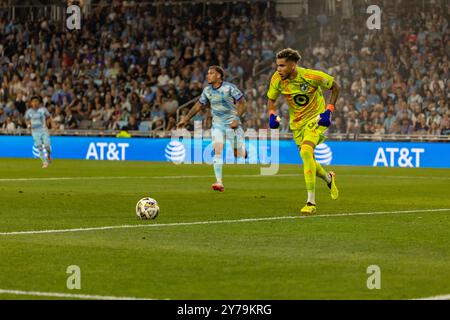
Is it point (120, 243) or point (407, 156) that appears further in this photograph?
point (407, 156)

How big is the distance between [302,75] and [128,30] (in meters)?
28.3

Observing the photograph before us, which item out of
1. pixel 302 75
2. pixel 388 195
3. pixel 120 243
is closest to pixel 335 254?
pixel 120 243

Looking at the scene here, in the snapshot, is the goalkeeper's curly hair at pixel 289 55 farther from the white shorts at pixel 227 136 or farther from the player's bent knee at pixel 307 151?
the white shorts at pixel 227 136

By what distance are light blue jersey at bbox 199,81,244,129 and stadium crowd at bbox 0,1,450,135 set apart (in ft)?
41.0

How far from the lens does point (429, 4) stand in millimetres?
37875

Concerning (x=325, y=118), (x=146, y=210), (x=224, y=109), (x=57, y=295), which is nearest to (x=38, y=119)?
(x=224, y=109)

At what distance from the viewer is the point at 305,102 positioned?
54.1 ft

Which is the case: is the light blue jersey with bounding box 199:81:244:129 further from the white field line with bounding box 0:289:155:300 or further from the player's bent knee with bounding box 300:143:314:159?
the white field line with bounding box 0:289:155:300

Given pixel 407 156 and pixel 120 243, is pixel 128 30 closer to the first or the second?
pixel 407 156

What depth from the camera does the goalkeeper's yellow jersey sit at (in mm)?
16297

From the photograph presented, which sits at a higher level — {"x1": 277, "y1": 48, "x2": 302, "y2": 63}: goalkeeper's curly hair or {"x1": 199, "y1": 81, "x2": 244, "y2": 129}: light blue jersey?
{"x1": 277, "y1": 48, "x2": 302, "y2": 63}: goalkeeper's curly hair

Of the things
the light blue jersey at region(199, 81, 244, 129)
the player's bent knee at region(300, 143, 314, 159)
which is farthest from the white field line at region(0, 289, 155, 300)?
the light blue jersey at region(199, 81, 244, 129)

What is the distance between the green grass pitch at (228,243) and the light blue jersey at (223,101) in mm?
1455

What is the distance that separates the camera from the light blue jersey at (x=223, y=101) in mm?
22109
